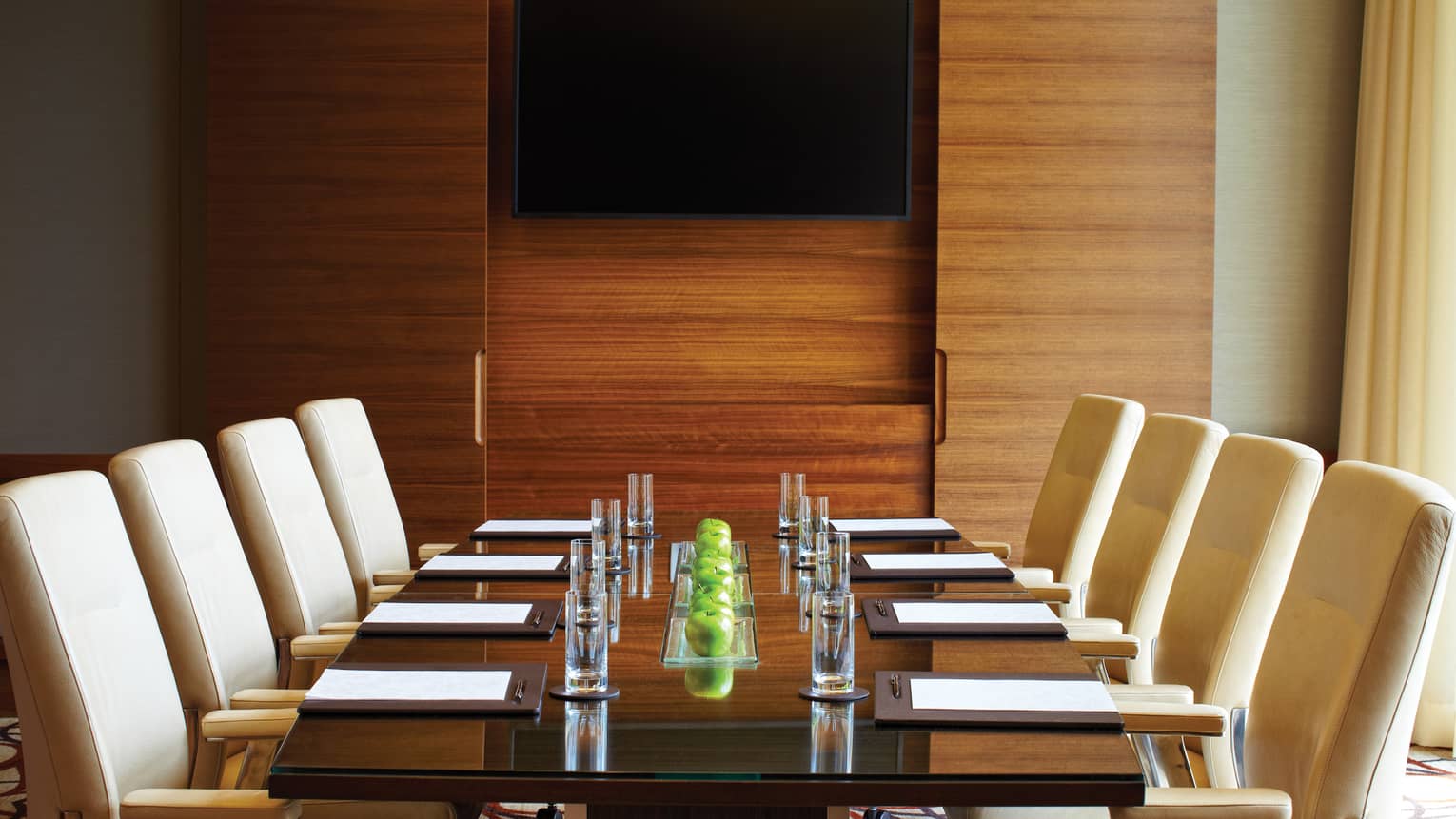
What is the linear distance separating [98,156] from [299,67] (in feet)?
3.33

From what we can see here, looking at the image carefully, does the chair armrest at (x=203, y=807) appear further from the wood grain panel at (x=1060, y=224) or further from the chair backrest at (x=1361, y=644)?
the wood grain panel at (x=1060, y=224)

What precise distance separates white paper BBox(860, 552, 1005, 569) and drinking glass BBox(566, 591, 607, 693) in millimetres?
1172

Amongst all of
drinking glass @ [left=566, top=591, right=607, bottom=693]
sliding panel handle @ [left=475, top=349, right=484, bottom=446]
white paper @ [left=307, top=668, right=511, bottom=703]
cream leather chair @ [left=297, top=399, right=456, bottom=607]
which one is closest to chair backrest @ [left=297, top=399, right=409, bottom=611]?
cream leather chair @ [left=297, top=399, right=456, bottom=607]

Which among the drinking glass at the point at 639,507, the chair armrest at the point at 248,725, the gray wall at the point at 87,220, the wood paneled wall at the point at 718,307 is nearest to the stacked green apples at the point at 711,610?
the chair armrest at the point at 248,725

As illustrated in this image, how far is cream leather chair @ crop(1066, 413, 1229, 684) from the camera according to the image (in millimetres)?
3021

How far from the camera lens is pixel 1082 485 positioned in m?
3.65

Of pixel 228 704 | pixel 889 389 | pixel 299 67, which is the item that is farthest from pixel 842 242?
pixel 228 704

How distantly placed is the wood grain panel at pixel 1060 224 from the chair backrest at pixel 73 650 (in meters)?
3.58

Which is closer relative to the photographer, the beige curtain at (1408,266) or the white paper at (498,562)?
the white paper at (498,562)

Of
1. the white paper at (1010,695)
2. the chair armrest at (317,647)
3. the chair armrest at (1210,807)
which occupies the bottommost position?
the chair armrest at (317,647)

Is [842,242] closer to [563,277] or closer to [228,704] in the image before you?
[563,277]

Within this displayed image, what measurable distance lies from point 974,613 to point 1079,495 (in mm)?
1325

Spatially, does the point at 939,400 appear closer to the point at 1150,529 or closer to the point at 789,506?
the point at 789,506

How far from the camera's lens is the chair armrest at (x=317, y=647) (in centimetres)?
266
